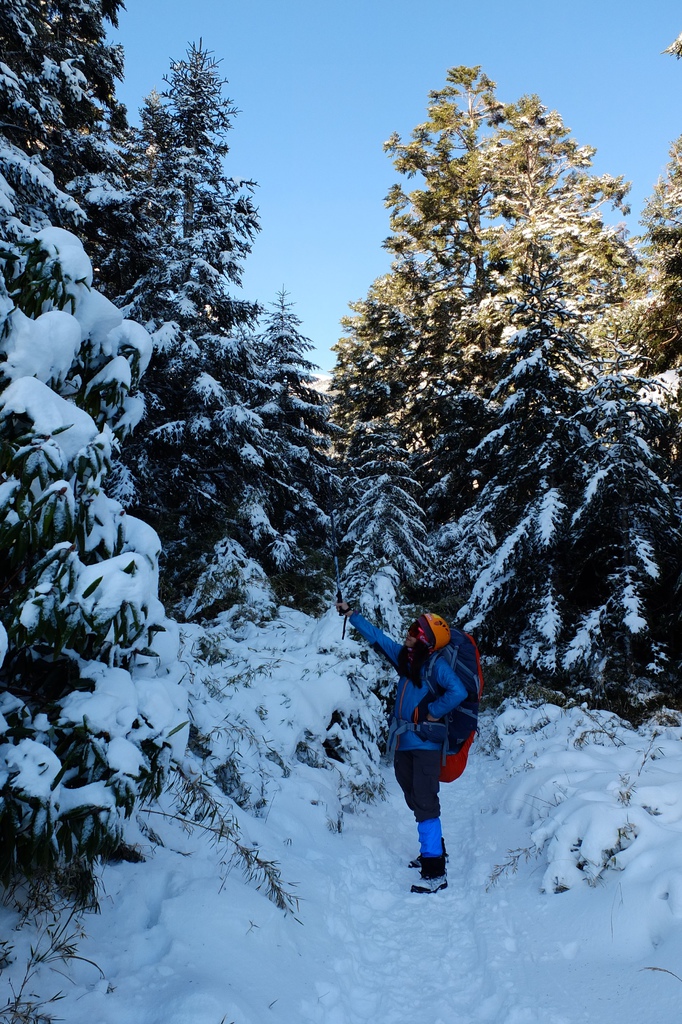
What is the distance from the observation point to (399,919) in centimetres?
435

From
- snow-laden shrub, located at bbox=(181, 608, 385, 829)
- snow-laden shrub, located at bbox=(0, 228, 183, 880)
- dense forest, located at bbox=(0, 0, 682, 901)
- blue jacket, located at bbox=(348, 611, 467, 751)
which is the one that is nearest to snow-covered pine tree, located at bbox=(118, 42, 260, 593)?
dense forest, located at bbox=(0, 0, 682, 901)

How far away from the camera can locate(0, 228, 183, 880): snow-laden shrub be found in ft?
7.72

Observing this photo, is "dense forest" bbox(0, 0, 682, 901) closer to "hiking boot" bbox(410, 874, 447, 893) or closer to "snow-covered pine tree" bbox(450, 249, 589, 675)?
"snow-covered pine tree" bbox(450, 249, 589, 675)

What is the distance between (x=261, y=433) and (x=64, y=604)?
36.0 feet

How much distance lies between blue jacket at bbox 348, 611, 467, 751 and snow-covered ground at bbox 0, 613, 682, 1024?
3.44 feet

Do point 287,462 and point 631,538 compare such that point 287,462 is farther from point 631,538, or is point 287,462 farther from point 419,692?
point 419,692

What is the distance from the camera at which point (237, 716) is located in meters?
5.72

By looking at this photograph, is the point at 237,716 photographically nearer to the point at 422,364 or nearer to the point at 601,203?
the point at 422,364

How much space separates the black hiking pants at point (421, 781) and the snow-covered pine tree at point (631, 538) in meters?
3.96

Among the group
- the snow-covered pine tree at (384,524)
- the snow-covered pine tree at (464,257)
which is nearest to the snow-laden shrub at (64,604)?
the snow-covered pine tree at (384,524)

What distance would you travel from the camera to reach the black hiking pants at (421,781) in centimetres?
525

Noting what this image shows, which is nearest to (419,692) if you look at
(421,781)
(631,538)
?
(421,781)

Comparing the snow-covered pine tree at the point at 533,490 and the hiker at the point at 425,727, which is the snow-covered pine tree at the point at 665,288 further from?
the hiker at the point at 425,727

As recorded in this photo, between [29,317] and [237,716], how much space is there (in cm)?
413
